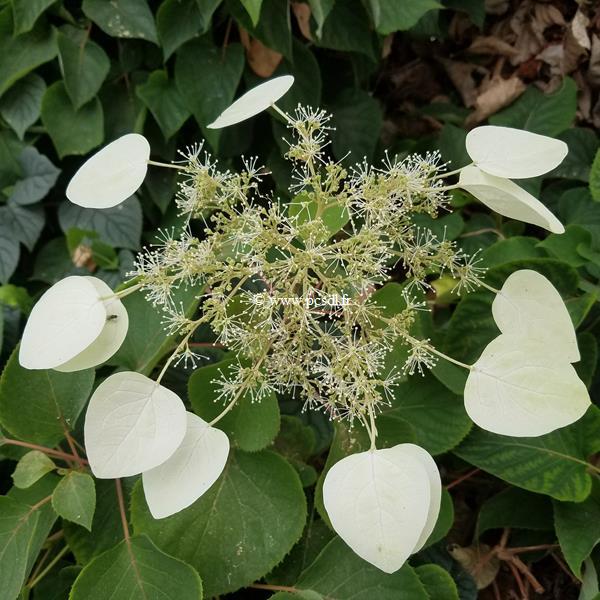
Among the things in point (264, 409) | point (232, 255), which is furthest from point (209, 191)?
point (264, 409)

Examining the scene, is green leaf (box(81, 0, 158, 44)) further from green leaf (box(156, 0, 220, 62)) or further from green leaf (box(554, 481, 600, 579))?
green leaf (box(554, 481, 600, 579))

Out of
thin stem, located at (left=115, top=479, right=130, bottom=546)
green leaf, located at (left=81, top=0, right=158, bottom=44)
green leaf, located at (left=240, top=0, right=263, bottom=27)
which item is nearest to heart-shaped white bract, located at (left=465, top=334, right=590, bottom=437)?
thin stem, located at (left=115, top=479, right=130, bottom=546)

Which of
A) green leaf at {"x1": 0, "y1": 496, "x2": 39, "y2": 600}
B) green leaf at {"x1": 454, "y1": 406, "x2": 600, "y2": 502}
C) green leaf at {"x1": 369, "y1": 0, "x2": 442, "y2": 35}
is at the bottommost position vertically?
green leaf at {"x1": 454, "y1": 406, "x2": 600, "y2": 502}

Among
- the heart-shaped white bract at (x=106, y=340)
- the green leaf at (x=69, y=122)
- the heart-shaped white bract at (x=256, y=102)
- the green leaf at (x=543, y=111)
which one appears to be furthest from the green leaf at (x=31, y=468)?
the green leaf at (x=543, y=111)

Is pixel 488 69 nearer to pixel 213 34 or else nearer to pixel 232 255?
pixel 213 34

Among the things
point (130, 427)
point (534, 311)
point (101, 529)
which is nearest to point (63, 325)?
point (130, 427)

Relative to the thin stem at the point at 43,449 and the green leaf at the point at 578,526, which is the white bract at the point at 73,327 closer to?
the thin stem at the point at 43,449

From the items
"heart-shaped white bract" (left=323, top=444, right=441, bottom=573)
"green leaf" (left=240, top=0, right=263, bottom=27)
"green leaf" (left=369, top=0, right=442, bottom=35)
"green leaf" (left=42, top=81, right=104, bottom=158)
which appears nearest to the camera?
"heart-shaped white bract" (left=323, top=444, right=441, bottom=573)

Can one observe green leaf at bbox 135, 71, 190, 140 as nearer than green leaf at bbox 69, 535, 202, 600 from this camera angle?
No
